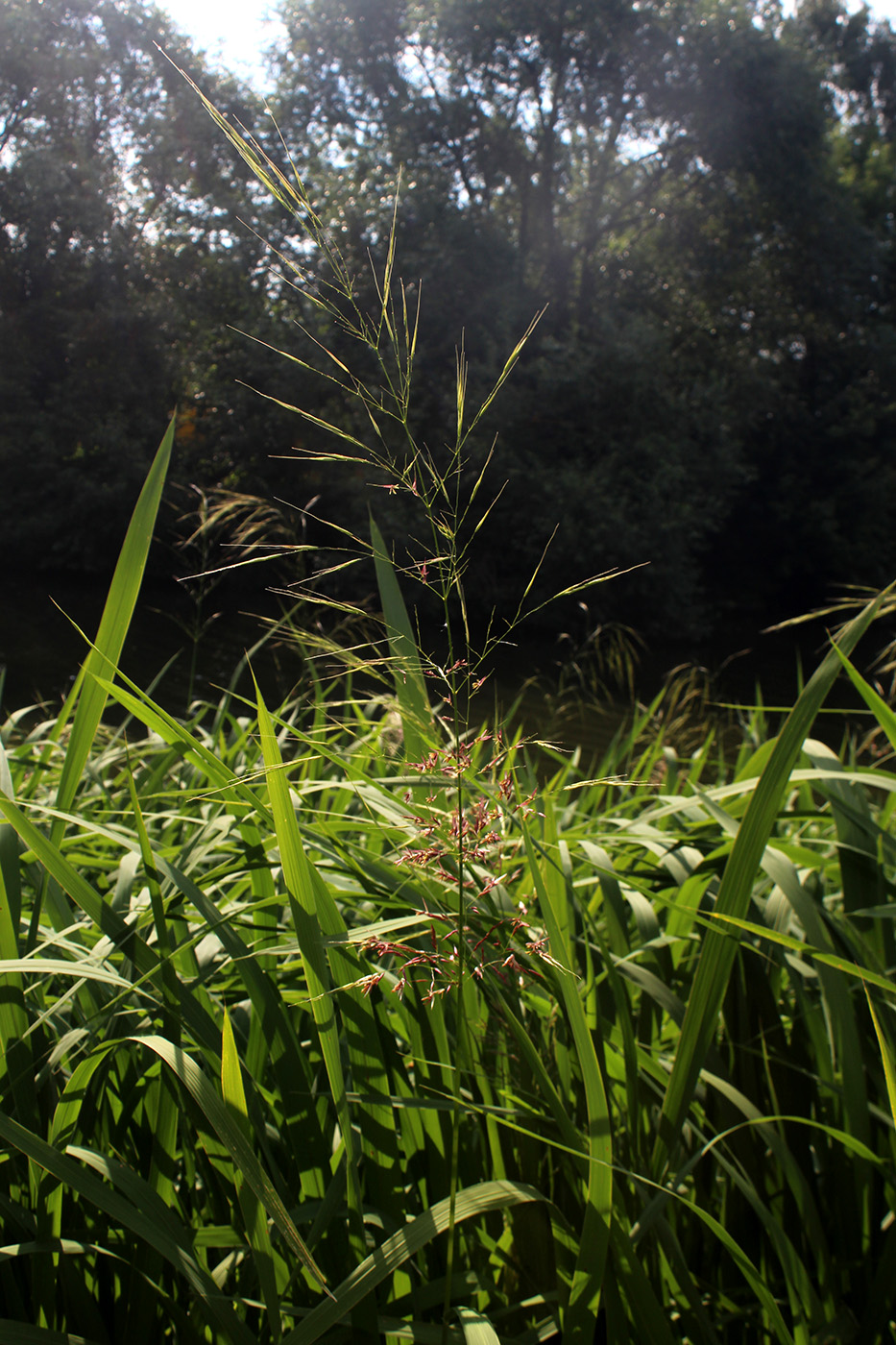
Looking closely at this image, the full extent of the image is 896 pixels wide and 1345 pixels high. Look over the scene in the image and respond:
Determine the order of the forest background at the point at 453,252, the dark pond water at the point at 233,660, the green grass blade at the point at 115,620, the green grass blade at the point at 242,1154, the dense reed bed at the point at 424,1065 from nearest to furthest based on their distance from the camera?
the green grass blade at the point at 242,1154 < the dense reed bed at the point at 424,1065 < the green grass blade at the point at 115,620 < the dark pond water at the point at 233,660 < the forest background at the point at 453,252

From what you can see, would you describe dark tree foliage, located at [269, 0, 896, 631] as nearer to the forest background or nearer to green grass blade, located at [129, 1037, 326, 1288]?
the forest background

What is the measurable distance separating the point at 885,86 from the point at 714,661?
1884 cm

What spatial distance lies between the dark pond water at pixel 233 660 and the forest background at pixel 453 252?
129cm

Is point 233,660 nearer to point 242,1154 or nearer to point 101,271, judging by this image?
point 101,271

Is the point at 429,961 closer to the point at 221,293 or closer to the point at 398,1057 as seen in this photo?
the point at 398,1057

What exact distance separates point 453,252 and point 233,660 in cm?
838

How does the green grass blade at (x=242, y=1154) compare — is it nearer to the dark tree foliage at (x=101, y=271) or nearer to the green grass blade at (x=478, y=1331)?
the green grass blade at (x=478, y=1331)

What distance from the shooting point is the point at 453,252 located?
47.1 ft

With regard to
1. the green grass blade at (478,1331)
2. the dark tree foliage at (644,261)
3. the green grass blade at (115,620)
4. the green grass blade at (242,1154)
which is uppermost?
the dark tree foliage at (644,261)

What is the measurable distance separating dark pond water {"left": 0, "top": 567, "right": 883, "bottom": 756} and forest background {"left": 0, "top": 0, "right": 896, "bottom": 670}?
129 cm

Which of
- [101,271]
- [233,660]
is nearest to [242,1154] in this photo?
[233,660]

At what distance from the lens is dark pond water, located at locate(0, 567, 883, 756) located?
8.91 m

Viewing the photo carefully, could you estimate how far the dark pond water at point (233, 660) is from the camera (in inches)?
351

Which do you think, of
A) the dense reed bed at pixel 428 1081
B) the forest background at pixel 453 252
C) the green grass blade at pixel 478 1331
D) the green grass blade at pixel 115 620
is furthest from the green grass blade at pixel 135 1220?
the forest background at pixel 453 252
